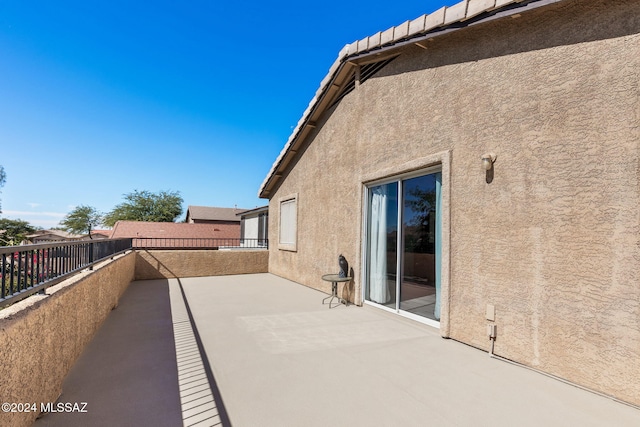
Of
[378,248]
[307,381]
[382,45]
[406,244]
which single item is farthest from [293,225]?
[307,381]

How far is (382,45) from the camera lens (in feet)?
19.4

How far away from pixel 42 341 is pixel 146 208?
179ft

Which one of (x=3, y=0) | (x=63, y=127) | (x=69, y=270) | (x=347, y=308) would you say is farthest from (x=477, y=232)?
(x=63, y=127)

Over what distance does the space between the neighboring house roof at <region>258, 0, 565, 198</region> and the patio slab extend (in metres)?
4.26

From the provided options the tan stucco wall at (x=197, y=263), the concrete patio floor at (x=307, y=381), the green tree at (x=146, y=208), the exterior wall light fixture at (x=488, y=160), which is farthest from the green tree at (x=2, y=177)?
the exterior wall light fixture at (x=488, y=160)

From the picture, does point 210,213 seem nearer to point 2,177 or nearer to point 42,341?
point 2,177

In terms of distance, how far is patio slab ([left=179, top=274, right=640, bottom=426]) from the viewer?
8.32 ft

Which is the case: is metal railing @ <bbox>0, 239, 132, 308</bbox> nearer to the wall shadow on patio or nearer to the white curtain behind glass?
the wall shadow on patio

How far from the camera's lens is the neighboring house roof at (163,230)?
1140 inches

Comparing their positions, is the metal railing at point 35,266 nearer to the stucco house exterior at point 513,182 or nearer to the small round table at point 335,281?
the small round table at point 335,281

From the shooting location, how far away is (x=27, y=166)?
4081cm

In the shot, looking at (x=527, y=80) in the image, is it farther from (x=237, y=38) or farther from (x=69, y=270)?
(x=237, y=38)

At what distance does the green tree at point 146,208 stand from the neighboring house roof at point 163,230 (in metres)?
19.9

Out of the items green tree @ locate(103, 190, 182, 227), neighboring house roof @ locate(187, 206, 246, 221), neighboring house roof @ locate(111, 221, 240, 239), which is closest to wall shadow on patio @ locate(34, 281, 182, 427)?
neighboring house roof @ locate(111, 221, 240, 239)
